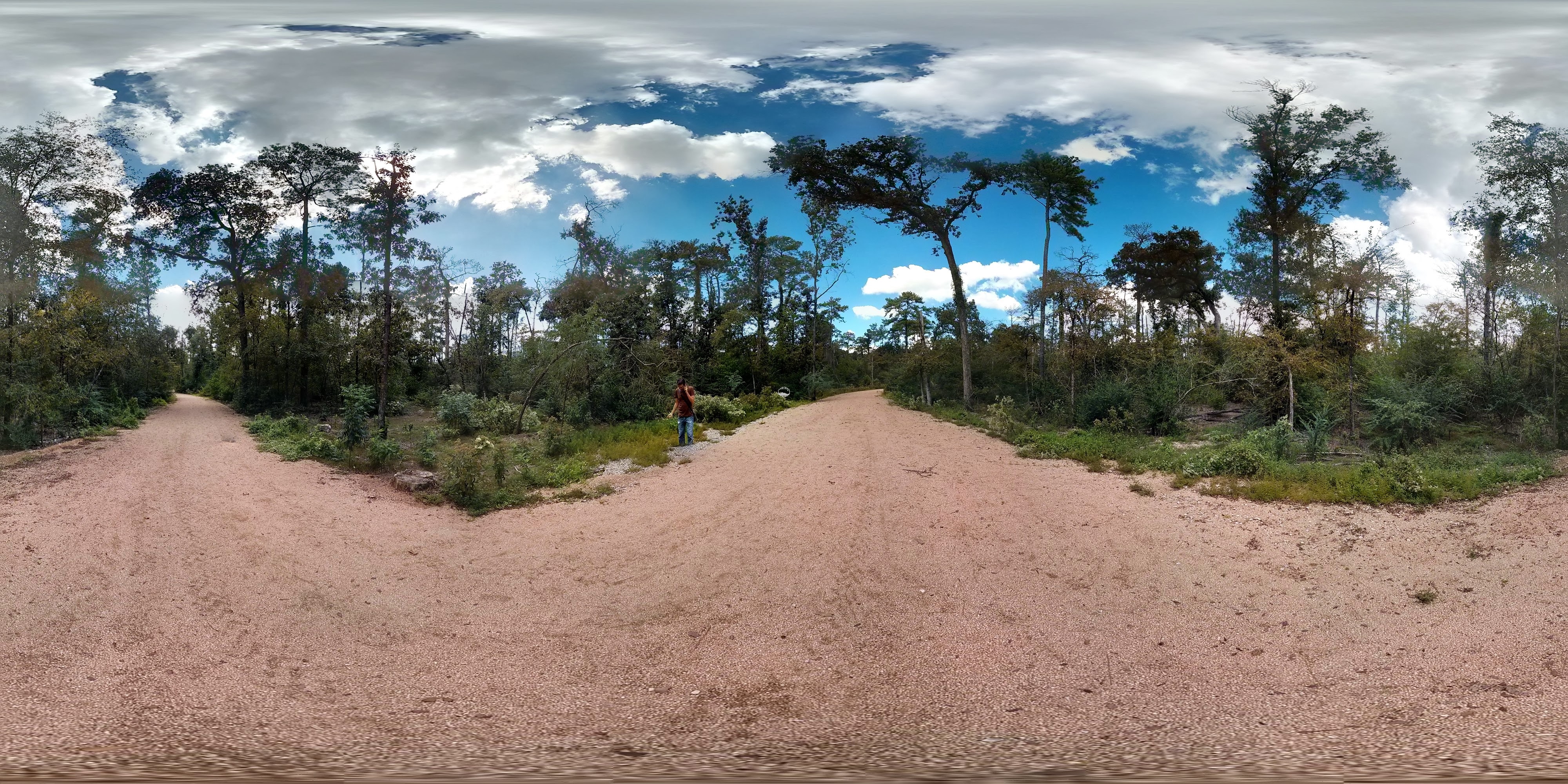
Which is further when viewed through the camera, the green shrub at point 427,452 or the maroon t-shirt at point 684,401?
the maroon t-shirt at point 684,401

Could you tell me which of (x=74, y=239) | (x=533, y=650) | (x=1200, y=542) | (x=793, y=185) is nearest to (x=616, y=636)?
(x=533, y=650)

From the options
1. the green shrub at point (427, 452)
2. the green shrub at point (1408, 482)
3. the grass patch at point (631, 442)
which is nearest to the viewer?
the green shrub at point (1408, 482)

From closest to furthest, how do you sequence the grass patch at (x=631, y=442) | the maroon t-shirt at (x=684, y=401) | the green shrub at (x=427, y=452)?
the green shrub at (x=427, y=452) → the grass patch at (x=631, y=442) → the maroon t-shirt at (x=684, y=401)

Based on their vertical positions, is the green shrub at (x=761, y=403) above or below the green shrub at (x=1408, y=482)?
above

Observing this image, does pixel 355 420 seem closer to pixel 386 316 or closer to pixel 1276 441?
pixel 386 316

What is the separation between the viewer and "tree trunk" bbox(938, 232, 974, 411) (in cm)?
1933

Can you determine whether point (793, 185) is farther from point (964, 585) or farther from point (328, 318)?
point (964, 585)

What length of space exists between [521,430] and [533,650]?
11.3m

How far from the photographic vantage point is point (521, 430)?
47.9ft

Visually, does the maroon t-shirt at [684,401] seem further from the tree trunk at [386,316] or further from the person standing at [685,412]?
the tree trunk at [386,316]

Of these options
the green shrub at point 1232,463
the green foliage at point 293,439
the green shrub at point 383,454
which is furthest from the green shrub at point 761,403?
the green shrub at point 1232,463

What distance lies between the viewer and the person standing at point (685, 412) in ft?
39.3

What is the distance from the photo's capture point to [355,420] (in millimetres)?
10875

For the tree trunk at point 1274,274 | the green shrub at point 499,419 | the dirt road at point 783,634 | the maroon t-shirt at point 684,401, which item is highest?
the tree trunk at point 1274,274
